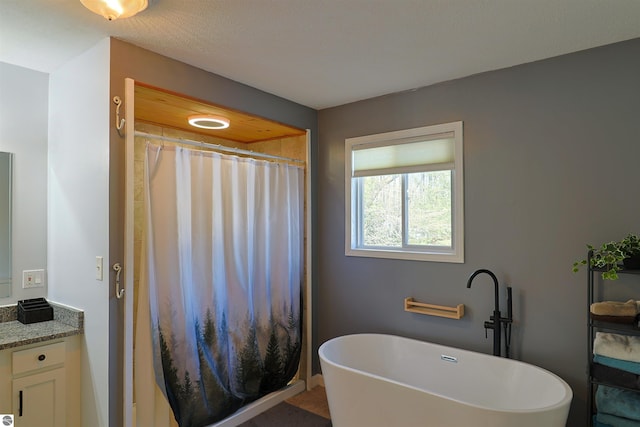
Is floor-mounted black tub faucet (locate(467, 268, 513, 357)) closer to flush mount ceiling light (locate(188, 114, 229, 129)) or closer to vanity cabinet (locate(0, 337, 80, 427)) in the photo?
flush mount ceiling light (locate(188, 114, 229, 129))

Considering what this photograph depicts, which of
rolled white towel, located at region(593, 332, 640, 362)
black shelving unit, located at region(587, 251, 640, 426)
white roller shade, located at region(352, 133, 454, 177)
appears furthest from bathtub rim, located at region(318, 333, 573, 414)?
white roller shade, located at region(352, 133, 454, 177)

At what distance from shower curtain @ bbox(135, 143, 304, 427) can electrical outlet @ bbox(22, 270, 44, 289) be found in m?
0.83

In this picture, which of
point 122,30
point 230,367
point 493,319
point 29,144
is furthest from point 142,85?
point 493,319

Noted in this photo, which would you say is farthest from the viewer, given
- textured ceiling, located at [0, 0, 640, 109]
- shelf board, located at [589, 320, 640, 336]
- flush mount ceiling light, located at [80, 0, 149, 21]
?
shelf board, located at [589, 320, 640, 336]

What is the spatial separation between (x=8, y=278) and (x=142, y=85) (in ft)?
4.98

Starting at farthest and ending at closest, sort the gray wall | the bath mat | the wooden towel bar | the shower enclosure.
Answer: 1. the bath mat
2. the wooden towel bar
3. the shower enclosure
4. the gray wall

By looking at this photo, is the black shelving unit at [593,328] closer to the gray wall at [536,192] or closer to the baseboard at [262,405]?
the gray wall at [536,192]

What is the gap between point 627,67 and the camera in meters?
2.12

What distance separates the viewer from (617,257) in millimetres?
1935

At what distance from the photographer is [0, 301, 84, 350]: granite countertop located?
202 centimetres

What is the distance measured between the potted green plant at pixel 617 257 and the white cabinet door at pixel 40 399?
10.0 ft

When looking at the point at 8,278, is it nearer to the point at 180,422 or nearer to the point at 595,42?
the point at 180,422

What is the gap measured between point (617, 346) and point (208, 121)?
306 centimetres

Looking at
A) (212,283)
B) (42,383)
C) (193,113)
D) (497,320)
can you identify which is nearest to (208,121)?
(193,113)
